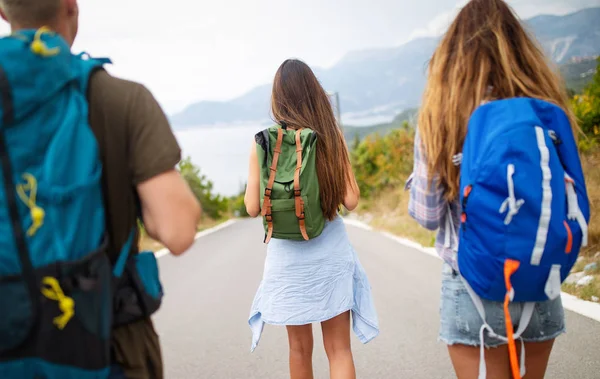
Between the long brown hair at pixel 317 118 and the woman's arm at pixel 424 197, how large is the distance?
730 millimetres

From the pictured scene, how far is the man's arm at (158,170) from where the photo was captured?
4.58 feet

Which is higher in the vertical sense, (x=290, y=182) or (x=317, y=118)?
(x=317, y=118)

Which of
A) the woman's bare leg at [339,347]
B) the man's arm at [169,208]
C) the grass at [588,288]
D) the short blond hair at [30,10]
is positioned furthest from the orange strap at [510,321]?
the grass at [588,288]

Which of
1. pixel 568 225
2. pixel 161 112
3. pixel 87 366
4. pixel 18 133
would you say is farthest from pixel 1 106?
pixel 568 225

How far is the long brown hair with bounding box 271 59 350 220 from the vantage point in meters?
2.64

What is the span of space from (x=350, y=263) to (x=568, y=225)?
1.38 m

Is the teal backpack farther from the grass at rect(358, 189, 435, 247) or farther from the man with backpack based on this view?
the grass at rect(358, 189, 435, 247)

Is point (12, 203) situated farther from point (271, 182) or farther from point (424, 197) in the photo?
point (271, 182)

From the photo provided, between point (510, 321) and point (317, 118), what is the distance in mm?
1436

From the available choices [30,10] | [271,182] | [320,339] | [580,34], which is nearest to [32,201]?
[30,10]

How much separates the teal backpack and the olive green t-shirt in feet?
0.26

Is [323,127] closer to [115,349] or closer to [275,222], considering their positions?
[275,222]

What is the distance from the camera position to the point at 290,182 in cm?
257

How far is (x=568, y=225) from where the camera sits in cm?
159
